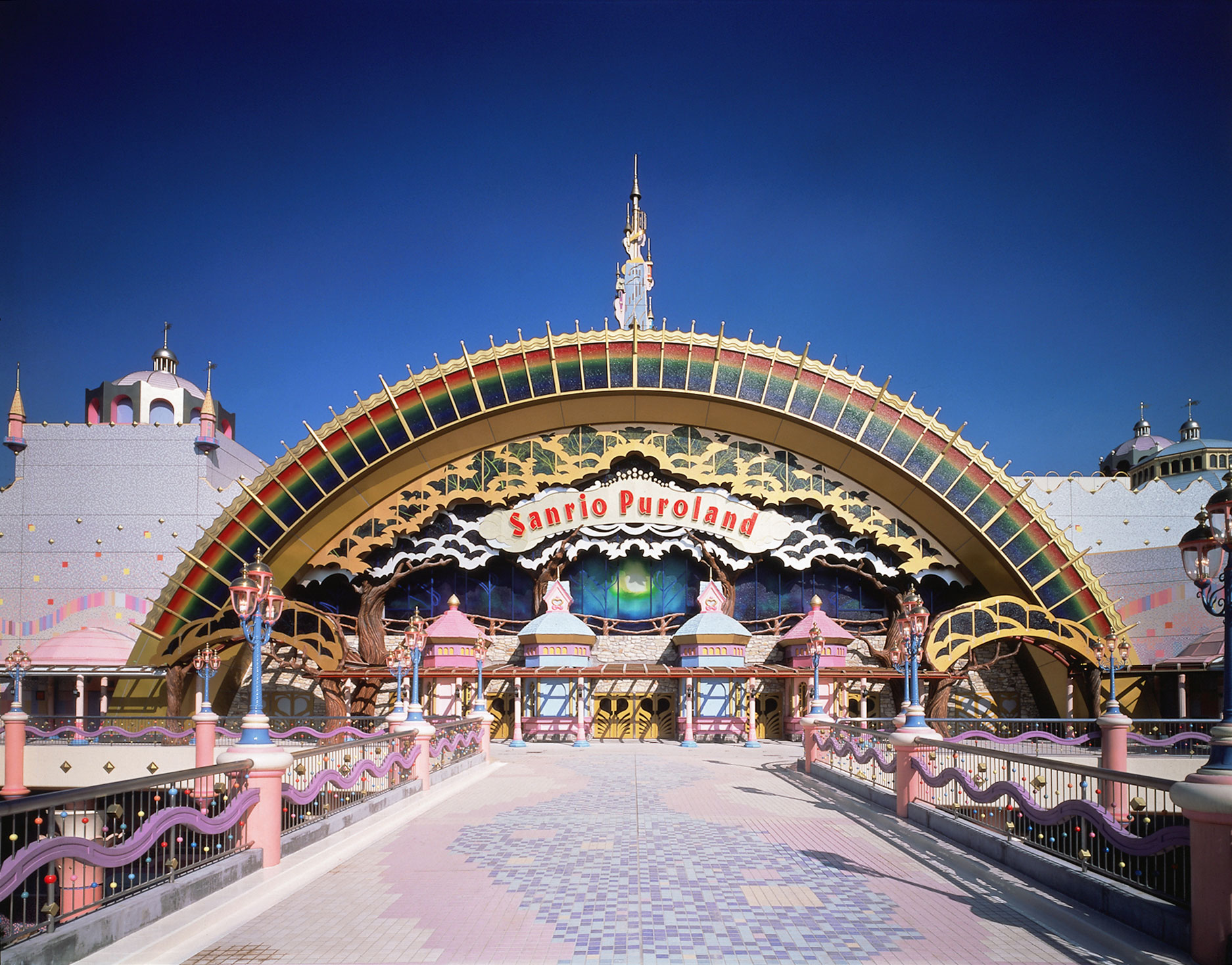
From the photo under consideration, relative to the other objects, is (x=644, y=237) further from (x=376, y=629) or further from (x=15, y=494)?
(x=15, y=494)

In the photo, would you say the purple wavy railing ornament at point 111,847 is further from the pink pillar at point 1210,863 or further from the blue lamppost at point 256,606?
the pink pillar at point 1210,863

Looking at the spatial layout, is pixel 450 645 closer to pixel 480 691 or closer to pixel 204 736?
A: pixel 480 691

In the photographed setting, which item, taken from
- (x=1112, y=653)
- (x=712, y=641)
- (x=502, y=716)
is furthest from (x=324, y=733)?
(x=1112, y=653)

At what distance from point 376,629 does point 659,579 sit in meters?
→ 10.3

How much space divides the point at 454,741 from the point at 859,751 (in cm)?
895

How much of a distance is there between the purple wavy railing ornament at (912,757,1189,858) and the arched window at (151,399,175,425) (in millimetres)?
38144

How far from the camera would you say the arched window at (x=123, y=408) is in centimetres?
4153

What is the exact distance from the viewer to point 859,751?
1853 centimetres

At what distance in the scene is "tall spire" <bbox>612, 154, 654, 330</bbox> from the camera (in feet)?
128

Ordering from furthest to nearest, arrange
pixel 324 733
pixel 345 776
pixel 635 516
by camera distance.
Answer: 1. pixel 635 516
2. pixel 324 733
3. pixel 345 776

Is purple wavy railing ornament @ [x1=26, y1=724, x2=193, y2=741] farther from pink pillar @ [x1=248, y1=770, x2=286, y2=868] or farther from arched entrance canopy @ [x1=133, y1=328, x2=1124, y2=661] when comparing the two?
pink pillar @ [x1=248, y1=770, x2=286, y2=868]

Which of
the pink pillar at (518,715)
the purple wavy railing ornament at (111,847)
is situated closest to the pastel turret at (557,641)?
the pink pillar at (518,715)

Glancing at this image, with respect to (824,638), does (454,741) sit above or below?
below

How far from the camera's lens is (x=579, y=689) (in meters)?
32.2
